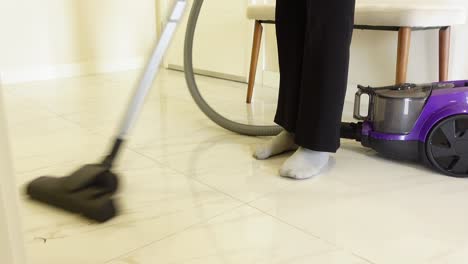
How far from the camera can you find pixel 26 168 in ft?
3.59

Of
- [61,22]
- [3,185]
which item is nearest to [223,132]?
[3,185]

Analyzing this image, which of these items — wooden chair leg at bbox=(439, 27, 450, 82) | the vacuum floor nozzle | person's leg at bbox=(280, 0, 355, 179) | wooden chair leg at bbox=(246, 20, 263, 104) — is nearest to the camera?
the vacuum floor nozzle

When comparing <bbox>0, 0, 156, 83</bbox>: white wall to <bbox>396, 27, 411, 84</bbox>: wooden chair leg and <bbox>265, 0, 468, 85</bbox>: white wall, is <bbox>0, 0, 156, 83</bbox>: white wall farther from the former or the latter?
<bbox>396, 27, 411, 84</bbox>: wooden chair leg

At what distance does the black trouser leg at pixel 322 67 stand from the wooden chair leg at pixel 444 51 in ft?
2.14

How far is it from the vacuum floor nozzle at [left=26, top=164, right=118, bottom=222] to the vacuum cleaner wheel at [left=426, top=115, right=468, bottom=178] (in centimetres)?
75

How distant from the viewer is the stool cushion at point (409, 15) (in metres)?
1.33

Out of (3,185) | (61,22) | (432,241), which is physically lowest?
(432,241)

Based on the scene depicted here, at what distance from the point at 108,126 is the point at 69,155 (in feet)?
0.99

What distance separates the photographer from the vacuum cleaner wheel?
1.03 metres

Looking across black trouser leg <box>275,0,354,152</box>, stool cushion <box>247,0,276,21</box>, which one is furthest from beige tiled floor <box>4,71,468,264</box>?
stool cushion <box>247,0,276,21</box>

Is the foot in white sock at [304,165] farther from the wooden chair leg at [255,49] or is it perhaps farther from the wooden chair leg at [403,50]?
the wooden chair leg at [255,49]

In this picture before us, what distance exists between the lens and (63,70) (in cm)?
245

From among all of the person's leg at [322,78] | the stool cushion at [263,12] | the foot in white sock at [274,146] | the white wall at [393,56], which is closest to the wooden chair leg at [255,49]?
the stool cushion at [263,12]

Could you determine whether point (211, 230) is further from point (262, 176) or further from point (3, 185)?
point (3, 185)
